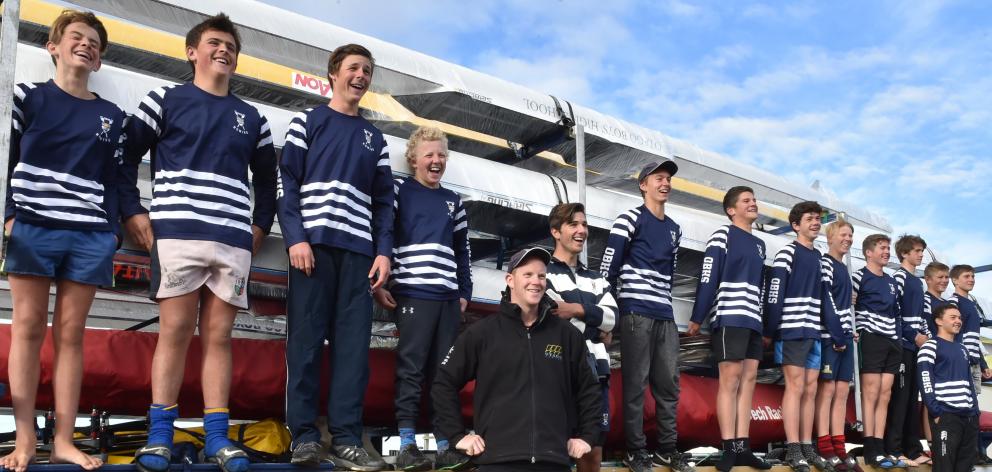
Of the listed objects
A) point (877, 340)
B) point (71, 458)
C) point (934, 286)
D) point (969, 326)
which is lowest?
point (71, 458)

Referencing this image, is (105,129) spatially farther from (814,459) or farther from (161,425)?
(814,459)

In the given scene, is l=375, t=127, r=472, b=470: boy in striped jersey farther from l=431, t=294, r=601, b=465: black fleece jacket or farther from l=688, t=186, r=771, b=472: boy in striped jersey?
l=688, t=186, r=771, b=472: boy in striped jersey

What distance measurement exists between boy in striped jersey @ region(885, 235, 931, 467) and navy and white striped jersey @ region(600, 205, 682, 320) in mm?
2833

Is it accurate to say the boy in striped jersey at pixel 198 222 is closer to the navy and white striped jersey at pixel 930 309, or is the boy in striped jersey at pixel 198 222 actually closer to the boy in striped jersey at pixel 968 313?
the navy and white striped jersey at pixel 930 309

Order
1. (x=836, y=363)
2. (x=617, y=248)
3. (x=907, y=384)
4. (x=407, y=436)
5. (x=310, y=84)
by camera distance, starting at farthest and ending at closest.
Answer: (x=907, y=384), (x=310, y=84), (x=836, y=363), (x=617, y=248), (x=407, y=436)

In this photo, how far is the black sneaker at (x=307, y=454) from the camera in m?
3.72

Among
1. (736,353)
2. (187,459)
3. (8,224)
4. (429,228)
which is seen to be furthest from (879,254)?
(8,224)

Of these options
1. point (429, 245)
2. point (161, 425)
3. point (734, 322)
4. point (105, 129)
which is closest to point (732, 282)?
point (734, 322)

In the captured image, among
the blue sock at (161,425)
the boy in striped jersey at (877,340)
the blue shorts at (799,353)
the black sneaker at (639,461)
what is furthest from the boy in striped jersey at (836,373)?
the blue sock at (161,425)

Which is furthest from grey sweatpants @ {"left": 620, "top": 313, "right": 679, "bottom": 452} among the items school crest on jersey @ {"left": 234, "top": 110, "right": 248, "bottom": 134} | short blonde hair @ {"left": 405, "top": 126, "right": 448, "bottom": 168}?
school crest on jersey @ {"left": 234, "top": 110, "right": 248, "bottom": 134}

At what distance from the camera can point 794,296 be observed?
20.0 feet

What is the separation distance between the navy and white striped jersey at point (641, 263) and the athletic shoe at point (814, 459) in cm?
157

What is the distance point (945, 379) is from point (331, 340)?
526 centimetres

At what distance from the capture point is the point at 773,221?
9.71m
